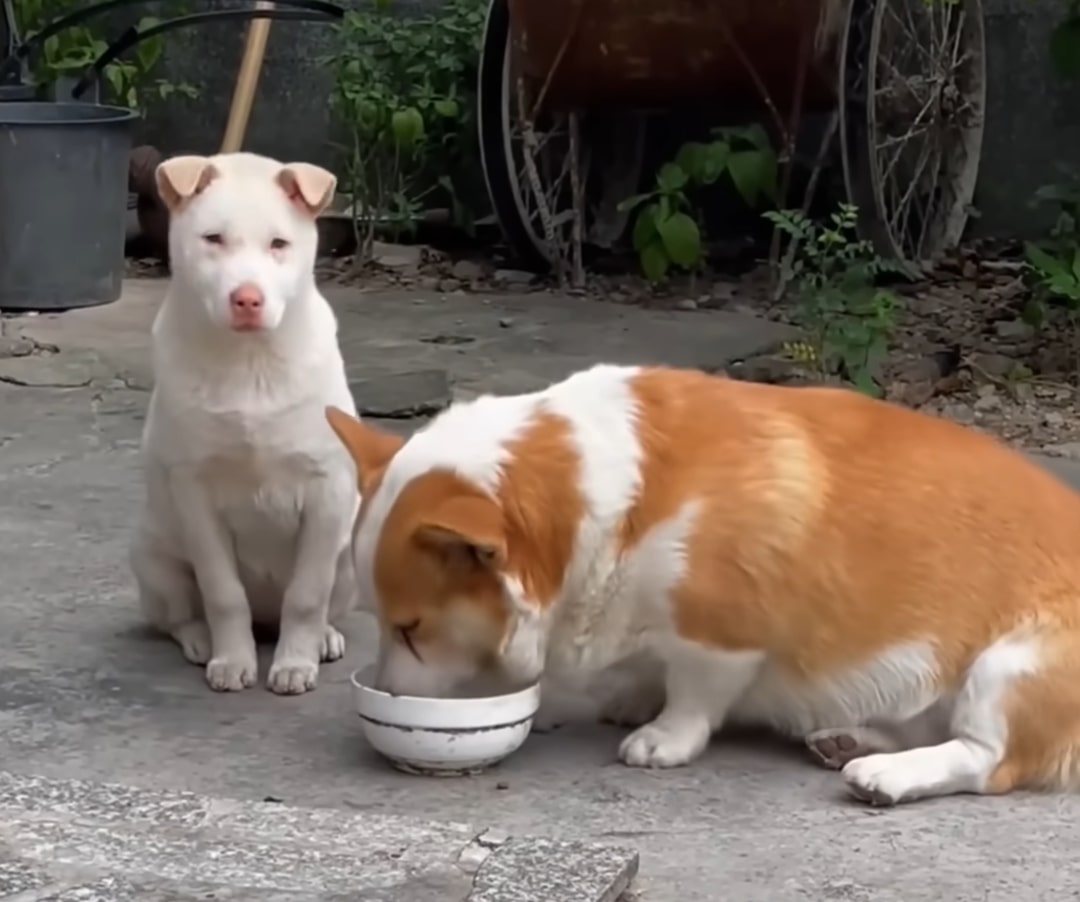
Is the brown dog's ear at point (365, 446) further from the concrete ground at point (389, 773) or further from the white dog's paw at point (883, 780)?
the white dog's paw at point (883, 780)

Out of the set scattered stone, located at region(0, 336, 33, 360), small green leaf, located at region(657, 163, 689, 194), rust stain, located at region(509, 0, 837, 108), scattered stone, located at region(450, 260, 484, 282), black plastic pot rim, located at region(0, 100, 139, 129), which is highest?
rust stain, located at region(509, 0, 837, 108)

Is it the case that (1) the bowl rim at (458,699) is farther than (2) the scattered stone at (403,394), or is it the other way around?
(2) the scattered stone at (403,394)

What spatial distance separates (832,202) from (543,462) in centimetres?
455

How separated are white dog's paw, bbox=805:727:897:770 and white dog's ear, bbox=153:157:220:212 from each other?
1285mm

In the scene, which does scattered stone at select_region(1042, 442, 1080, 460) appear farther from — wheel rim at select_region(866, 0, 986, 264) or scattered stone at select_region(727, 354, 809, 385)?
wheel rim at select_region(866, 0, 986, 264)

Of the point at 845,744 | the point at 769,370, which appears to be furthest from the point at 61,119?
the point at 845,744

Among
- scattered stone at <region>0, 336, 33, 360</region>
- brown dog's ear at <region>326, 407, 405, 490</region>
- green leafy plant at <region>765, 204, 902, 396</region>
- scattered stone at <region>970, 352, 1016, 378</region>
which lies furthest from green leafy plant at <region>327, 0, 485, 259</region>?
brown dog's ear at <region>326, 407, 405, 490</region>

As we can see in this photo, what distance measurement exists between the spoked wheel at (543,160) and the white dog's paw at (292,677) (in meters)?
3.75

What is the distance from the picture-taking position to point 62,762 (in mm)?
2740

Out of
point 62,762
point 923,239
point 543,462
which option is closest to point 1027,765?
point 543,462

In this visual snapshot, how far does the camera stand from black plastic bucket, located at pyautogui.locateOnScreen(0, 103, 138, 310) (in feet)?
20.9

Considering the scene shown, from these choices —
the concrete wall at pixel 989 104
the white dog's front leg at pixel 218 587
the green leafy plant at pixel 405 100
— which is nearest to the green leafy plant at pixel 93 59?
the concrete wall at pixel 989 104

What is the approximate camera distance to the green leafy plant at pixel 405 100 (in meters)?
7.12

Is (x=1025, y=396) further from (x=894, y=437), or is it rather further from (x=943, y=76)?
(x=894, y=437)
